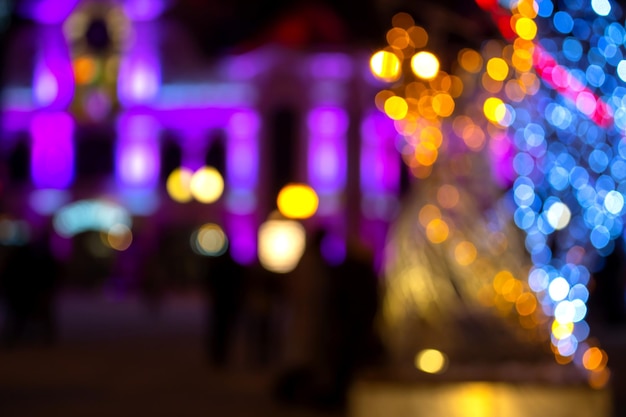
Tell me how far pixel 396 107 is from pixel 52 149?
3669 centimetres

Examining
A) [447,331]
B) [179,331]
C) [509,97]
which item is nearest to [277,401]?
[447,331]

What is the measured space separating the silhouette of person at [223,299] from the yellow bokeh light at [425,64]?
745 centimetres

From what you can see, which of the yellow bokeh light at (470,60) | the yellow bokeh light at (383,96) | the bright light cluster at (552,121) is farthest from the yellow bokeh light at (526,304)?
the yellow bokeh light at (383,96)

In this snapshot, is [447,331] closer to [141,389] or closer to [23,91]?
[141,389]

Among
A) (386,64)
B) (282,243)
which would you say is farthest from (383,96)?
(282,243)

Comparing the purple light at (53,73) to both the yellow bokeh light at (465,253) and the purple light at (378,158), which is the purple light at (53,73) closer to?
the purple light at (378,158)

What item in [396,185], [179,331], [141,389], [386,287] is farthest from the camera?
[396,185]

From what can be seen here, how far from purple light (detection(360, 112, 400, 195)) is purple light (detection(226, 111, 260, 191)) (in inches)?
155

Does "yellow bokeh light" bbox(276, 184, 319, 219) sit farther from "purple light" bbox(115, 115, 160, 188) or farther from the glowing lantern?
"purple light" bbox(115, 115, 160, 188)

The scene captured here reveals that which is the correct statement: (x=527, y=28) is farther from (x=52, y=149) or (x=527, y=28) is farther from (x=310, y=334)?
(x=52, y=149)

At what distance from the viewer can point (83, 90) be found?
46594 mm

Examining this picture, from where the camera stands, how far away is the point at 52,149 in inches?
1859

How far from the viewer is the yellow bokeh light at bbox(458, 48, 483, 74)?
11.8 metres

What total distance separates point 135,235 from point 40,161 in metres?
4.79
